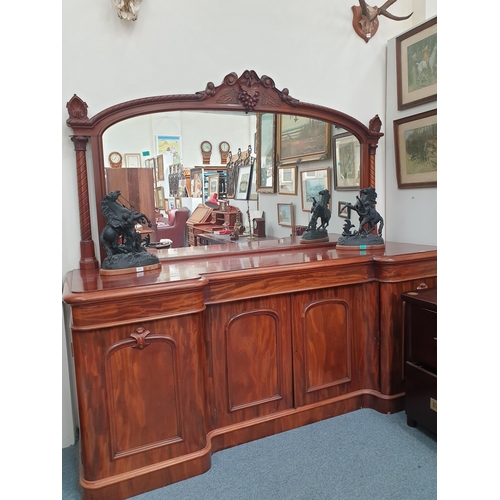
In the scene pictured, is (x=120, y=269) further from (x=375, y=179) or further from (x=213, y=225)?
(x=375, y=179)

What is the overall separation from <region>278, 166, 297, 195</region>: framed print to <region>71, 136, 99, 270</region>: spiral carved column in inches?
43.1

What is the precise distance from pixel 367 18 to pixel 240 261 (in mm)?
1754

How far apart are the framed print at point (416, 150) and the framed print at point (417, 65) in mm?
111

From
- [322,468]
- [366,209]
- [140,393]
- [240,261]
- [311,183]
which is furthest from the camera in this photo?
[311,183]

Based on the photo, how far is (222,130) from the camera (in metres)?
2.25

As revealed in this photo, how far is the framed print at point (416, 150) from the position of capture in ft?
8.33

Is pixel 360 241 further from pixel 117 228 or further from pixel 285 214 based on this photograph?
pixel 117 228

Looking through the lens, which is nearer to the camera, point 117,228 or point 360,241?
point 117,228

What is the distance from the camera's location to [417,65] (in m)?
2.56

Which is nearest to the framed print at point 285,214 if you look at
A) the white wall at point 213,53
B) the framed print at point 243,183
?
the framed print at point 243,183

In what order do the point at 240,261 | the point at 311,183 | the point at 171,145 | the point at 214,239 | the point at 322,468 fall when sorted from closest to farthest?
the point at 322,468
the point at 171,145
the point at 240,261
the point at 214,239
the point at 311,183

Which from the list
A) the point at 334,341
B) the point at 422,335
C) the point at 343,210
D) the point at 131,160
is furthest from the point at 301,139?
the point at 422,335

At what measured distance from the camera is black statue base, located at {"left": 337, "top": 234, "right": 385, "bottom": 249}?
7.97 ft

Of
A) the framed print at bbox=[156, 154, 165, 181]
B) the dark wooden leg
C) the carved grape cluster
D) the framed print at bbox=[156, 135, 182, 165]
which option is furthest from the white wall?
the dark wooden leg
